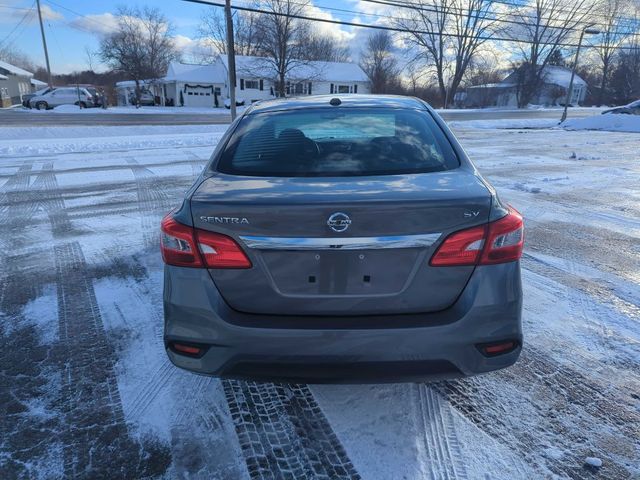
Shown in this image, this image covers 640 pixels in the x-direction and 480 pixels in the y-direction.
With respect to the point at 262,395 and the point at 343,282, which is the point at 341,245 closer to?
the point at 343,282

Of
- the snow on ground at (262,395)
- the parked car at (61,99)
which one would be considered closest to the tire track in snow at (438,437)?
the snow on ground at (262,395)

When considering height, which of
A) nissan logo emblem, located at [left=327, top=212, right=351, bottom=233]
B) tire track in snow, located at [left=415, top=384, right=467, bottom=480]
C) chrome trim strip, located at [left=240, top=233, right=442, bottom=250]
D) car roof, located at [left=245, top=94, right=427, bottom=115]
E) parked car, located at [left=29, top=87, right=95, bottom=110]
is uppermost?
parked car, located at [left=29, top=87, right=95, bottom=110]

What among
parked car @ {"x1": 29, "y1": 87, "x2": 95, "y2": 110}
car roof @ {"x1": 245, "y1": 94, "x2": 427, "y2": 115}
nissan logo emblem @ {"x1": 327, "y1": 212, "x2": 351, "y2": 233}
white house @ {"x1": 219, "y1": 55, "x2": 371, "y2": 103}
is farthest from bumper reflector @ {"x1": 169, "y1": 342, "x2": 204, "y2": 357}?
white house @ {"x1": 219, "y1": 55, "x2": 371, "y2": 103}

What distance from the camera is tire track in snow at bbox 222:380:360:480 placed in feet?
6.61

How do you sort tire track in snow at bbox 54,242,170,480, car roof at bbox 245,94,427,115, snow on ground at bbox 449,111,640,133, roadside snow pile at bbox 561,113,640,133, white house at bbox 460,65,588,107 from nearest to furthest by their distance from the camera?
tire track in snow at bbox 54,242,170,480 < car roof at bbox 245,94,427,115 < roadside snow pile at bbox 561,113,640,133 < snow on ground at bbox 449,111,640,133 < white house at bbox 460,65,588,107

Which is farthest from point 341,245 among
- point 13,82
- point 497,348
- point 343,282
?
point 13,82

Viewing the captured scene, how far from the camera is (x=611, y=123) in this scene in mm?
23172

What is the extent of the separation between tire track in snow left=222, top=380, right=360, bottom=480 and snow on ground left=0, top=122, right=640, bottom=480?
11 mm

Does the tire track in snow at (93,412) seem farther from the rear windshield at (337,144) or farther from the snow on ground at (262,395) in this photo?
the rear windshield at (337,144)

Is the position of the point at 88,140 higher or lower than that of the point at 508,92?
lower

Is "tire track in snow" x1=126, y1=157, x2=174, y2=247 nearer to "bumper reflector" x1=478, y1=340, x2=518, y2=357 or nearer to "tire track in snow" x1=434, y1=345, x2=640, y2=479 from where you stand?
"tire track in snow" x1=434, y1=345, x2=640, y2=479

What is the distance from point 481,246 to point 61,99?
1724 inches

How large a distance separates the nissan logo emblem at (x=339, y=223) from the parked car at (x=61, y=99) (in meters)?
41.7

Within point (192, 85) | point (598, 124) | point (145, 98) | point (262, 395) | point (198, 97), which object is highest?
point (192, 85)
